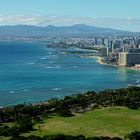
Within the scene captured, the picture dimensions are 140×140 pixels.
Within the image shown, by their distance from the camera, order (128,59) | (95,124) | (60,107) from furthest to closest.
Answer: (128,59), (60,107), (95,124)

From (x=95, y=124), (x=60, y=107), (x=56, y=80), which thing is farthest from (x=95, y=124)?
(x=56, y=80)

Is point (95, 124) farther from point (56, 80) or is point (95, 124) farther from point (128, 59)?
point (128, 59)

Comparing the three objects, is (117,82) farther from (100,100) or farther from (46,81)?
(100,100)

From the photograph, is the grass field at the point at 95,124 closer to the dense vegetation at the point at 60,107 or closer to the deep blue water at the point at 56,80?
the dense vegetation at the point at 60,107

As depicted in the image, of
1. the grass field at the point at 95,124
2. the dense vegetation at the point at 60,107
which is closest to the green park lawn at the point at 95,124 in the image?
the grass field at the point at 95,124

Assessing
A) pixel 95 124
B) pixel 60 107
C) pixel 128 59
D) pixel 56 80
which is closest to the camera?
pixel 95 124

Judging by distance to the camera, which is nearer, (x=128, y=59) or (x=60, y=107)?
(x=60, y=107)

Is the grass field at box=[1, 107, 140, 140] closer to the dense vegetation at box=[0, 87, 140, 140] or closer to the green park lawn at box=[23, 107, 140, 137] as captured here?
the green park lawn at box=[23, 107, 140, 137]
